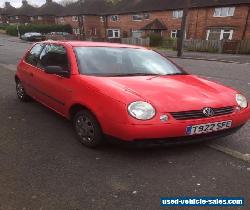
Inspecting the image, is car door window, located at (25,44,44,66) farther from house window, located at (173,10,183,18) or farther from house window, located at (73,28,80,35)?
house window, located at (73,28,80,35)

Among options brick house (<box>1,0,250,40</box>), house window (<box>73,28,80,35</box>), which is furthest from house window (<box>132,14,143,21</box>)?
house window (<box>73,28,80,35</box>)

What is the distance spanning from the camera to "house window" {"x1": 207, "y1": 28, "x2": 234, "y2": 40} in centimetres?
3384

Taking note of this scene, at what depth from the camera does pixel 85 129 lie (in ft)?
13.2

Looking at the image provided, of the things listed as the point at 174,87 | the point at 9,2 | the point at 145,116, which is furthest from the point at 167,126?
the point at 9,2

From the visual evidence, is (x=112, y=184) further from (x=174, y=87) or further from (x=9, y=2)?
(x=9, y=2)

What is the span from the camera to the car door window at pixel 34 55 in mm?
5641

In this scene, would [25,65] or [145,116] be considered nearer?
[145,116]

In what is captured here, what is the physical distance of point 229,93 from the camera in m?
4.08

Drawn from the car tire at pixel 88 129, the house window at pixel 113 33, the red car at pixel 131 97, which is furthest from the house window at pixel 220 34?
the car tire at pixel 88 129

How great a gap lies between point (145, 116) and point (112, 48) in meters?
1.99

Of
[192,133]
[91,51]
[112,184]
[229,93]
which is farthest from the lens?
[91,51]

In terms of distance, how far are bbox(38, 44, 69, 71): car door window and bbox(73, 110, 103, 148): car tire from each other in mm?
857

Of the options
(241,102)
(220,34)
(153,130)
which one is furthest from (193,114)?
(220,34)

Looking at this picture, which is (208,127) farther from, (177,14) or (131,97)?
(177,14)
